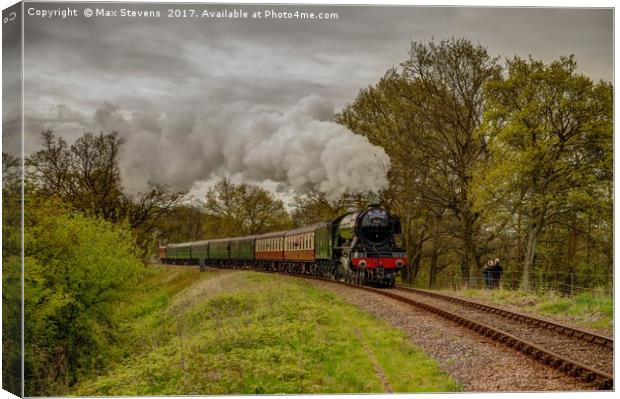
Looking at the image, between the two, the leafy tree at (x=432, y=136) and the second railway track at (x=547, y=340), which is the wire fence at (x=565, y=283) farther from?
the leafy tree at (x=432, y=136)

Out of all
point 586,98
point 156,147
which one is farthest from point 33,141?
point 586,98

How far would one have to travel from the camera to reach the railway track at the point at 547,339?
26.8 feet

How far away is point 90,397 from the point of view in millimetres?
8664

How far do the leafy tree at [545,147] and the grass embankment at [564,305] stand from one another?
0.94 meters

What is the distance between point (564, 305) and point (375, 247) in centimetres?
677

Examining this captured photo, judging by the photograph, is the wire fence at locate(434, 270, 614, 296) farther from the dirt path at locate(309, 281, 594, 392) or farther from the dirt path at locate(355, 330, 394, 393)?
the dirt path at locate(355, 330, 394, 393)

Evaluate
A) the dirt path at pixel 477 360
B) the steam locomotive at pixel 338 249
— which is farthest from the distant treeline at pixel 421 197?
the dirt path at pixel 477 360

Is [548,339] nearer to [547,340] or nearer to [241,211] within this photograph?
[547,340]

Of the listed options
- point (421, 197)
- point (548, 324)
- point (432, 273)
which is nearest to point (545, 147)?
point (548, 324)

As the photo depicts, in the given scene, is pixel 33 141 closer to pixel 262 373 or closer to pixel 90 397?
pixel 90 397

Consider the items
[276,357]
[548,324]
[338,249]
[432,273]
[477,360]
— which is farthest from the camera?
[432,273]

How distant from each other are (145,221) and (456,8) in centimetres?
1034

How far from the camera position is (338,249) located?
65.1ft

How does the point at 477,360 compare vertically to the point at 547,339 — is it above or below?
below
